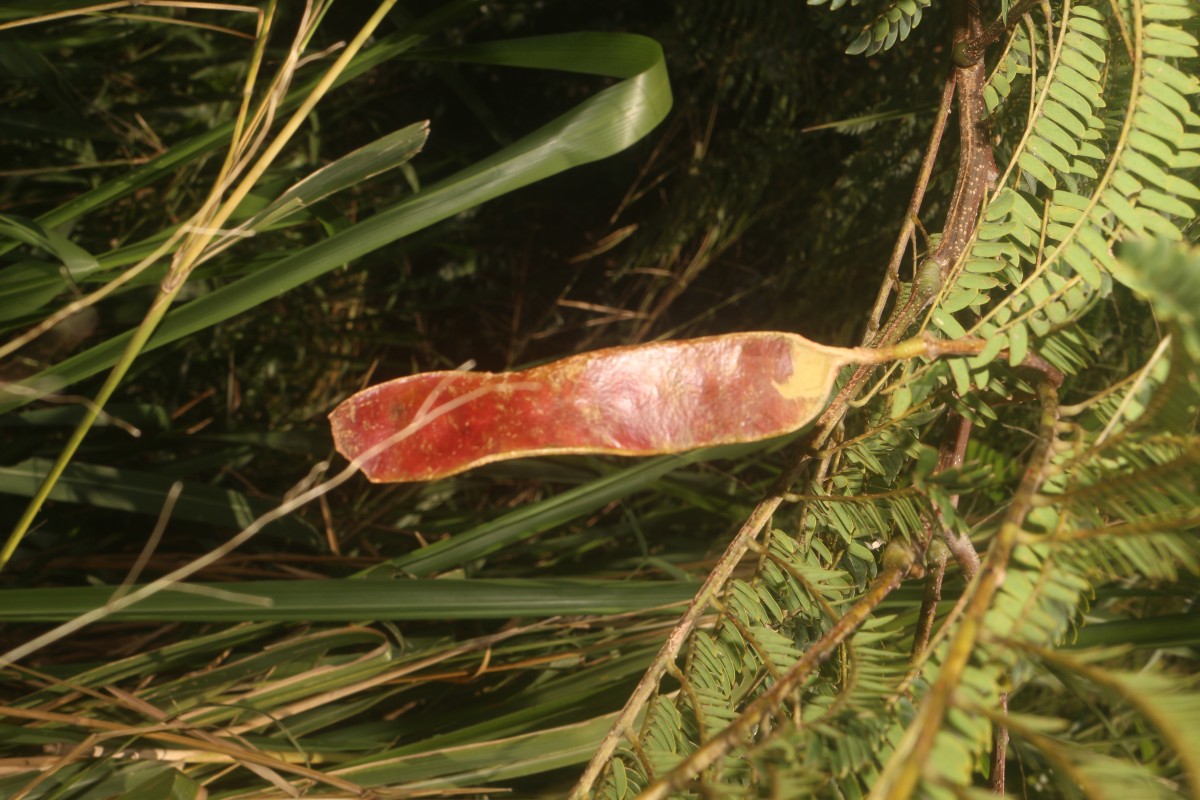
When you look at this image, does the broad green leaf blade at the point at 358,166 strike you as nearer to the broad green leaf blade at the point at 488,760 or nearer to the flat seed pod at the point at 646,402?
the flat seed pod at the point at 646,402

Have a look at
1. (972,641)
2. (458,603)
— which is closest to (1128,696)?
(972,641)

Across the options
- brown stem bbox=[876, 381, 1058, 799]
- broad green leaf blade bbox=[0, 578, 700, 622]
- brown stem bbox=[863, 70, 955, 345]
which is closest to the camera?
brown stem bbox=[876, 381, 1058, 799]

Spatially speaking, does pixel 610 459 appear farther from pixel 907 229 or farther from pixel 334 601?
pixel 907 229

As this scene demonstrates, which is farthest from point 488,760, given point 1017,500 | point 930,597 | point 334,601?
point 1017,500

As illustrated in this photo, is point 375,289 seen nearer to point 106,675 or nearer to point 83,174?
point 83,174

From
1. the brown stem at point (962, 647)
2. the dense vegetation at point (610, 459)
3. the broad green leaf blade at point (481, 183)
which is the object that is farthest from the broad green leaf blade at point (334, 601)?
the brown stem at point (962, 647)

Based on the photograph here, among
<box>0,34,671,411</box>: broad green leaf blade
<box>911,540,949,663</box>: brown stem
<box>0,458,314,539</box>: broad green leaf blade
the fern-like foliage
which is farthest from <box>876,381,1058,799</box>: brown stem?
<box>0,458,314,539</box>: broad green leaf blade

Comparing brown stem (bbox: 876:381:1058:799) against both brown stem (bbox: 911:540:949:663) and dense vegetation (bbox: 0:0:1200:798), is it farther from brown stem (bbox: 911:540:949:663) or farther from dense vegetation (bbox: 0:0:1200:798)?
brown stem (bbox: 911:540:949:663)
